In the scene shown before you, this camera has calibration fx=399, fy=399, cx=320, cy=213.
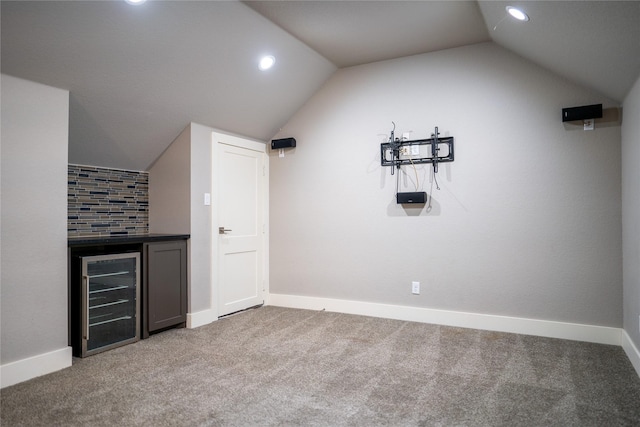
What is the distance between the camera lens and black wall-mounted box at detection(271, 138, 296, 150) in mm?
4477

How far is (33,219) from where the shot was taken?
2.56 metres

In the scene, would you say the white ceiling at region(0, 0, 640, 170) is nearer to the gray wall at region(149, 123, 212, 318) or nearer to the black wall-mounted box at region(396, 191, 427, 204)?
the gray wall at region(149, 123, 212, 318)

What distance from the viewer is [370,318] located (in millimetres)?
4012

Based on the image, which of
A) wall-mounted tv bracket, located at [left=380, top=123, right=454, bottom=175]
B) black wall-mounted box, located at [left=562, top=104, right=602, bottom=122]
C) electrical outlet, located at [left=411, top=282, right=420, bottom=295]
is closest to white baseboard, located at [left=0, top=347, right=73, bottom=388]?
electrical outlet, located at [left=411, top=282, right=420, bottom=295]

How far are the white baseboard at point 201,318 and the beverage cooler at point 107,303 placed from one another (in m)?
0.50

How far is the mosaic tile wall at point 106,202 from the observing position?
3473mm

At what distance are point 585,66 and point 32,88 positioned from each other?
3.78m

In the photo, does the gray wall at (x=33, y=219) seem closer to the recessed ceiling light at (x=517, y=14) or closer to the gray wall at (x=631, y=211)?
the recessed ceiling light at (x=517, y=14)

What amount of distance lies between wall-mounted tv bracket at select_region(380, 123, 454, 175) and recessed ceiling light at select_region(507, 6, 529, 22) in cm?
120

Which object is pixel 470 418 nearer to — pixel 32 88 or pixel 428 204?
pixel 428 204

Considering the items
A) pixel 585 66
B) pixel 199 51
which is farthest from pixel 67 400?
pixel 585 66

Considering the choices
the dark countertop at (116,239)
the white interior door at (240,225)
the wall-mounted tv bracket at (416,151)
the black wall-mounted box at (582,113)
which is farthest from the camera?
the white interior door at (240,225)

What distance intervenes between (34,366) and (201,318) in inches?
55.9

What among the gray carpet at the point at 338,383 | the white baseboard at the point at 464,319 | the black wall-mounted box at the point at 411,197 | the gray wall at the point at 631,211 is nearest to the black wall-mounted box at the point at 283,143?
the black wall-mounted box at the point at 411,197
